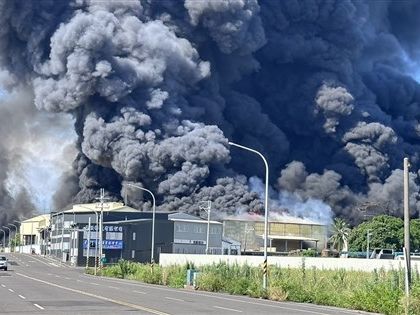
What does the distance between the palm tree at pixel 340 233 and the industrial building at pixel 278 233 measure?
1.53 meters

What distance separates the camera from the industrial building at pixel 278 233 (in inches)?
4317

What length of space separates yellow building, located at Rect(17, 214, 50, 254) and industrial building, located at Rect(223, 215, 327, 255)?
200 feet

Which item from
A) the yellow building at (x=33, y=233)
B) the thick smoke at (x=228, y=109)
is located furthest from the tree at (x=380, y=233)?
the yellow building at (x=33, y=233)

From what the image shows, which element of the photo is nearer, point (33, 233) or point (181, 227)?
point (181, 227)

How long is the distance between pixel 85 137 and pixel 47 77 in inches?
370

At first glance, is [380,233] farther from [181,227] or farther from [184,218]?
[181,227]

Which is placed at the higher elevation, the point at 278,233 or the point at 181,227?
the point at 181,227

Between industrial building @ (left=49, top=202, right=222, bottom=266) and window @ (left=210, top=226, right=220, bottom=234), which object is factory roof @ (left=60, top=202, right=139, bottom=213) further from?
window @ (left=210, top=226, right=220, bottom=234)

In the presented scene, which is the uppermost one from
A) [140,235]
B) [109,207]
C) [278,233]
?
[109,207]

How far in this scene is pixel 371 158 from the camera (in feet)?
360

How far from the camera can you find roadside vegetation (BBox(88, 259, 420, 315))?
3070 cm

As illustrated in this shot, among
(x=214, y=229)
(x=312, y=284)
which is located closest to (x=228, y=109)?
(x=214, y=229)

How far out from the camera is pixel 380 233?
10294 centimetres

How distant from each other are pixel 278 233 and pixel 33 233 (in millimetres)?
77228
